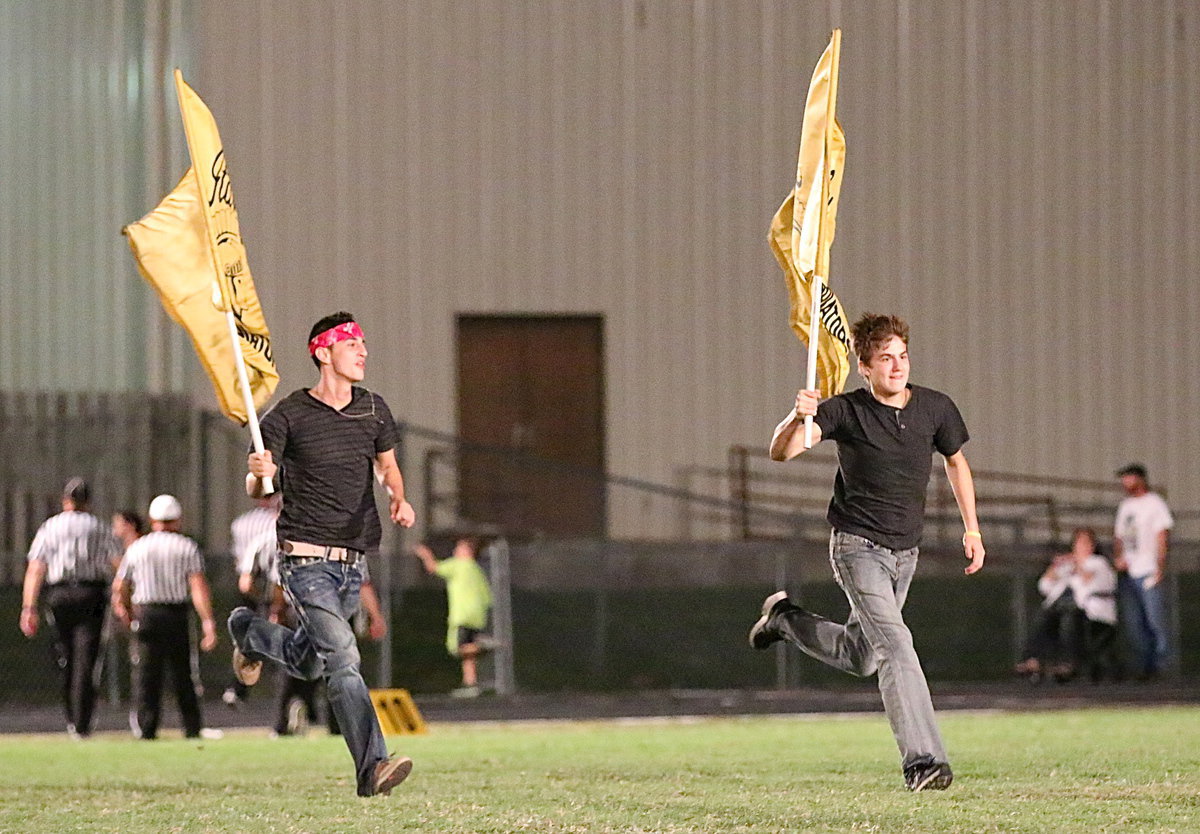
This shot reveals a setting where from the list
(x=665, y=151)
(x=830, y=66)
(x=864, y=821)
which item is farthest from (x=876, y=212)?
(x=864, y=821)

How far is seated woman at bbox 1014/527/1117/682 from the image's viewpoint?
20.7 meters

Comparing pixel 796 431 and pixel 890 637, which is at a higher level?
pixel 796 431

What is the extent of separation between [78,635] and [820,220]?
9050mm

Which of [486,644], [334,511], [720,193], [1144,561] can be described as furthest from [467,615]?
[334,511]

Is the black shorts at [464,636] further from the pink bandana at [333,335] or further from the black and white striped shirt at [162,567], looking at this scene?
the pink bandana at [333,335]

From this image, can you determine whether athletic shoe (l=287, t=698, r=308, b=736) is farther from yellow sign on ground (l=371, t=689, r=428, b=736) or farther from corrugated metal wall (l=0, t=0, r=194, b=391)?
corrugated metal wall (l=0, t=0, r=194, b=391)

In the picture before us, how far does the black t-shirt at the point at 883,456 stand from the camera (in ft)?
29.0

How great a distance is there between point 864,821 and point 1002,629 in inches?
591

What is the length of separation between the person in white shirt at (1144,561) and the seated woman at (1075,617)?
25 cm

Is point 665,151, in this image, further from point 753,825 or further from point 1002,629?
point 753,825

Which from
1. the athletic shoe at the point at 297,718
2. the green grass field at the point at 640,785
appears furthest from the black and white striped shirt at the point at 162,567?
the green grass field at the point at 640,785

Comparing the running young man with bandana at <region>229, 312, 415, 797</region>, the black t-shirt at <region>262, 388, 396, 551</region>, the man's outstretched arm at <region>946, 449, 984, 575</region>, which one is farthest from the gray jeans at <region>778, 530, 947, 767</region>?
the black t-shirt at <region>262, 388, 396, 551</region>

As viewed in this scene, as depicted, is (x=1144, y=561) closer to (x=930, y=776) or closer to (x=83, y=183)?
(x=930, y=776)

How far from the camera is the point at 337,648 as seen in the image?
891 centimetres
